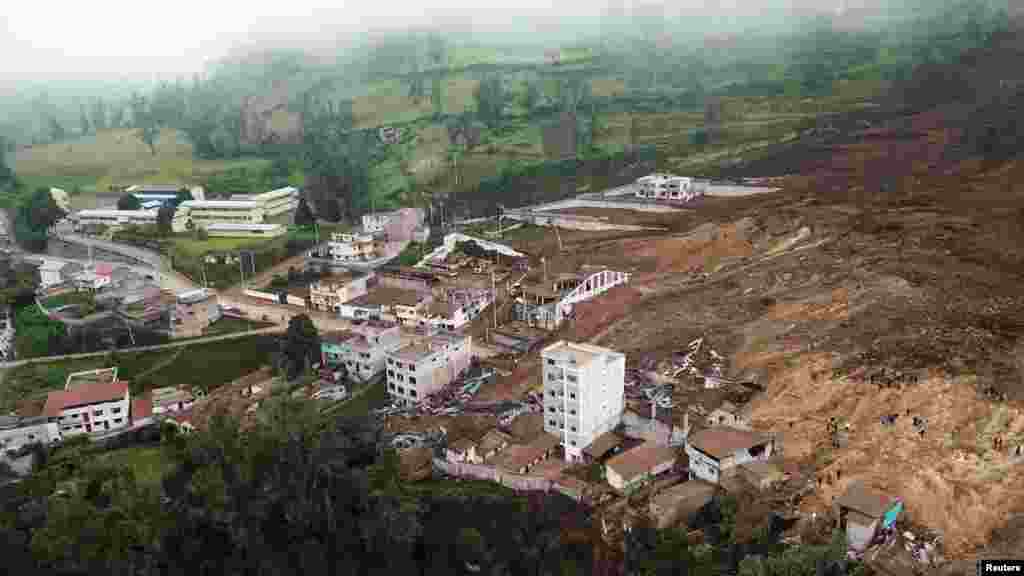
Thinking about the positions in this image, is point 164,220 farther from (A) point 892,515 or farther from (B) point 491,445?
(A) point 892,515

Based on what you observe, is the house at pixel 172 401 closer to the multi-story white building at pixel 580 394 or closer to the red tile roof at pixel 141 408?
the red tile roof at pixel 141 408

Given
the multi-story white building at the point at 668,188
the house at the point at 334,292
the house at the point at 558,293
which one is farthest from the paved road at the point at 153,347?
the multi-story white building at the point at 668,188

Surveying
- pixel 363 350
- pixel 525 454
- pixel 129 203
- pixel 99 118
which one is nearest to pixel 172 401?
pixel 363 350

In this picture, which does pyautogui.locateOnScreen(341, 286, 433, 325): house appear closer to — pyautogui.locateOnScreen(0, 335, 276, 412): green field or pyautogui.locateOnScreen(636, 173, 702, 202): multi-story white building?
pyautogui.locateOnScreen(0, 335, 276, 412): green field

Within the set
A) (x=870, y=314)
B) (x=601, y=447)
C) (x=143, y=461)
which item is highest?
(x=870, y=314)

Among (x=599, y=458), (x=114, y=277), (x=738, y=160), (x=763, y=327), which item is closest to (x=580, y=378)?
(x=599, y=458)

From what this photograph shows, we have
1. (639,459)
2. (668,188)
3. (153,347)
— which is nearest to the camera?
(639,459)

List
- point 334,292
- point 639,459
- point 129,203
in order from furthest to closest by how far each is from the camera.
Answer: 1. point 129,203
2. point 334,292
3. point 639,459
